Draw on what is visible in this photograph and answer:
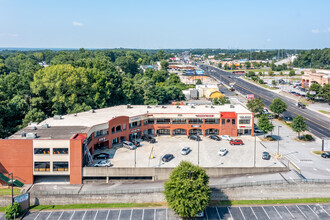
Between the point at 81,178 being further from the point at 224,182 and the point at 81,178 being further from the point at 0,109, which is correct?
the point at 0,109

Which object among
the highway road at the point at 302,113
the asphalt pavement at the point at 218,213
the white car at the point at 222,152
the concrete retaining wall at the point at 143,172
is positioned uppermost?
the highway road at the point at 302,113

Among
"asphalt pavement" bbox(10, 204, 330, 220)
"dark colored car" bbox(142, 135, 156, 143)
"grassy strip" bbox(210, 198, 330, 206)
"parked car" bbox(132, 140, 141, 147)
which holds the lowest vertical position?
"asphalt pavement" bbox(10, 204, 330, 220)

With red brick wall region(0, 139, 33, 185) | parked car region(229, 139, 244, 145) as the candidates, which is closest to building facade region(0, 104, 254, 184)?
red brick wall region(0, 139, 33, 185)

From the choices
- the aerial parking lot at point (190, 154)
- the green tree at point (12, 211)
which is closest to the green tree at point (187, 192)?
the aerial parking lot at point (190, 154)

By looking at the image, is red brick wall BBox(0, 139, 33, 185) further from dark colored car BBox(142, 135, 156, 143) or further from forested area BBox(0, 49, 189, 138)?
dark colored car BBox(142, 135, 156, 143)

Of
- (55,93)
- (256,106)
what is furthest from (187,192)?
(256,106)

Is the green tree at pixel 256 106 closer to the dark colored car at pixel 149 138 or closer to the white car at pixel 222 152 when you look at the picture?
the white car at pixel 222 152

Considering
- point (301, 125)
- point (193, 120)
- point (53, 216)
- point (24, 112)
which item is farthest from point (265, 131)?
point (24, 112)
